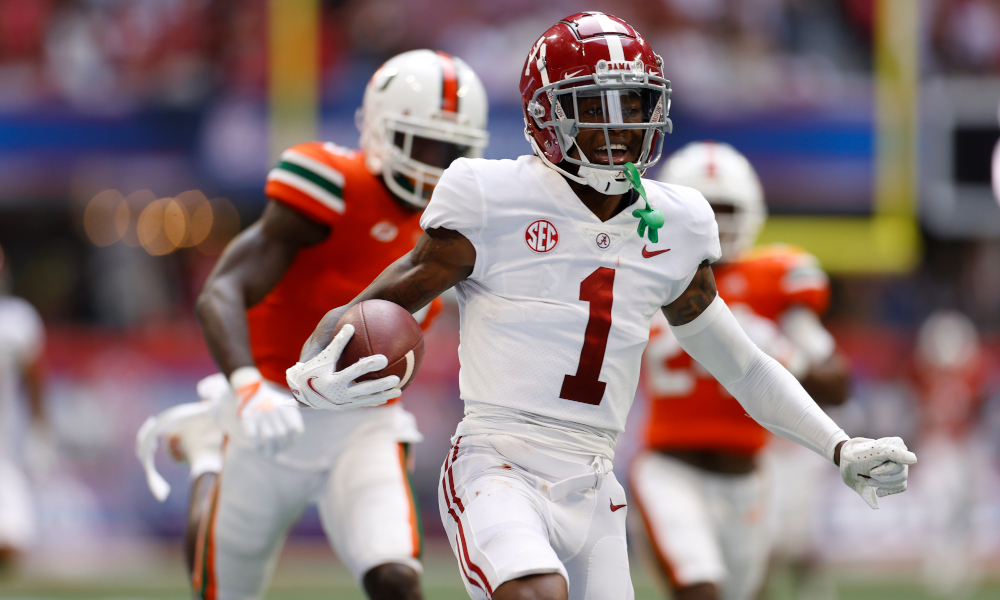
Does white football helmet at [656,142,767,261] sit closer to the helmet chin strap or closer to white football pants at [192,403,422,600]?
white football pants at [192,403,422,600]

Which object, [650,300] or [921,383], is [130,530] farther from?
[650,300]

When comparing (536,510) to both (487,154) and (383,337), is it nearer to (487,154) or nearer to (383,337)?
(383,337)

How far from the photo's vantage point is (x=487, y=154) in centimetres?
925

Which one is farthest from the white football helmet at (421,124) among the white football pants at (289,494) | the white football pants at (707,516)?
the white football pants at (707,516)

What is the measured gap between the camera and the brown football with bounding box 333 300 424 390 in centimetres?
249

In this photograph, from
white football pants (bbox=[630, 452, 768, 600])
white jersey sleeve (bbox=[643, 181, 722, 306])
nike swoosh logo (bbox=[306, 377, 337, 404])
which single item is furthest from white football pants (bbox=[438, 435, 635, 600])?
white football pants (bbox=[630, 452, 768, 600])

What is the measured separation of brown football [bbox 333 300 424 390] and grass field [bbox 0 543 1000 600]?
4283 millimetres

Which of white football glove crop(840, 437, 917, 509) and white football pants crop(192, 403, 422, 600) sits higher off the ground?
white football glove crop(840, 437, 917, 509)

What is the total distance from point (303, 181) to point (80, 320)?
7.42 m

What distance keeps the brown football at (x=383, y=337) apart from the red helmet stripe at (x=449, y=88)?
4.04 feet

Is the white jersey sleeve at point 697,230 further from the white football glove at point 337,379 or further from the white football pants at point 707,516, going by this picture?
the white football pants at point 707,516

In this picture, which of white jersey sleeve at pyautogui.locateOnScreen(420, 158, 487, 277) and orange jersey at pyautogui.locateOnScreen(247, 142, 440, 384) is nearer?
white jersey sleeve at pyautogui.locateOnScreen(420, 158, 487, 277)

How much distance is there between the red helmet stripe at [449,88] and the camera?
3.67m

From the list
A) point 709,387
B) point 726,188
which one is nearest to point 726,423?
point 709,387
